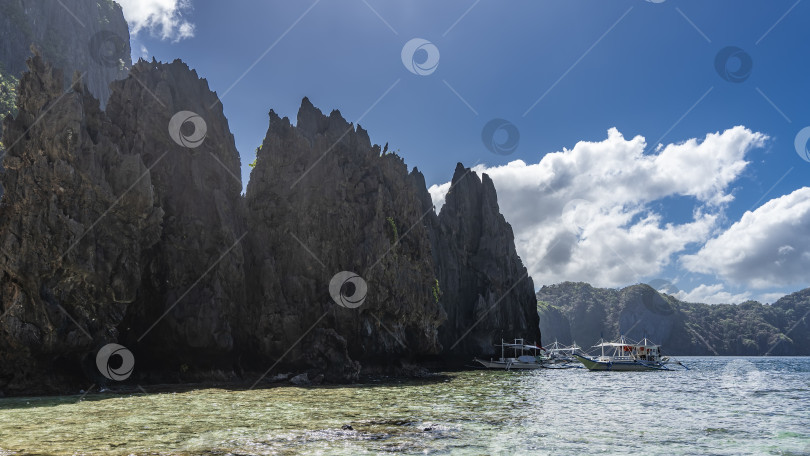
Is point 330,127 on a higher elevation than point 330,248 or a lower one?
higher

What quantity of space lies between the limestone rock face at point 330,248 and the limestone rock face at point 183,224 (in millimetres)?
3749

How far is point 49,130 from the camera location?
137ft

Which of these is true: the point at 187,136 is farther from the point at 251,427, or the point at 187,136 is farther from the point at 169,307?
the point at 251,427

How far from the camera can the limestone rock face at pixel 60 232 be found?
38375 mm

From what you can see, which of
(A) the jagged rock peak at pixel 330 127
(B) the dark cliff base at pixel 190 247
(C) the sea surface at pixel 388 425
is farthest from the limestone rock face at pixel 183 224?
(A) the jagged rock peak at pixel 330 127

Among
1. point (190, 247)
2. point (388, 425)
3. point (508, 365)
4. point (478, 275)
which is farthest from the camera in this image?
point (478, 275)

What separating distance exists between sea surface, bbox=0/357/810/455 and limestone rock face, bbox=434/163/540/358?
74.9 metres

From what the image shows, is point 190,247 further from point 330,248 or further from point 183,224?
point 330,248

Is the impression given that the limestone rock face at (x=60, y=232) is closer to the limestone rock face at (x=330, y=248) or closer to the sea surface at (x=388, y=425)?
the sea surface at (x=388, y=425)

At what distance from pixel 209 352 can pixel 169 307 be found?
20.1ft

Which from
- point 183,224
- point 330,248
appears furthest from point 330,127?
point 183,224

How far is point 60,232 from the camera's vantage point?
4009 centimetres

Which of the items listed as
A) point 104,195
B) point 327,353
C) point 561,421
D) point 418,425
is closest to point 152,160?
point 104,195

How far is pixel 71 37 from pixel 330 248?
12525 centimetres
